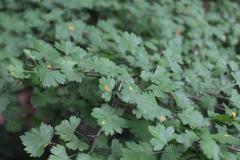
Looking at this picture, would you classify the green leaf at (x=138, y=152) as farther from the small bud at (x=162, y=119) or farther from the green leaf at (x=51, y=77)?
the green leaf at (x=51, y=77)

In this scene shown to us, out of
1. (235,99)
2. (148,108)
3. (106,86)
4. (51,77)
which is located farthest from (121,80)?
(235,99)

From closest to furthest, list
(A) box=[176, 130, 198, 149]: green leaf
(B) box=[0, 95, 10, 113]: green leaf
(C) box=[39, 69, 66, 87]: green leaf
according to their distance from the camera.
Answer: (A) box=[176, 130, 198, 149]: green leaf
(C) box=[39, 69, 66, 87]: green leaf
(B) box=[0, 95, 10, 113]: green leaf

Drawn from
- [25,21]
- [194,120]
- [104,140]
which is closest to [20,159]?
[25,21]

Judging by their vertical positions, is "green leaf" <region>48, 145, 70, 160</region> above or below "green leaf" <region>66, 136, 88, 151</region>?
below

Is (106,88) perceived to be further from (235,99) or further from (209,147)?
(235,99)

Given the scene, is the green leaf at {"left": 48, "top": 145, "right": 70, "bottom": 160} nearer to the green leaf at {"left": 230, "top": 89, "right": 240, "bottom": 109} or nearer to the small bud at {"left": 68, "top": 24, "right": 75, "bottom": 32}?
the green leaf at {"left": 230, "top": 89, "right": 240, "bottom": 109}

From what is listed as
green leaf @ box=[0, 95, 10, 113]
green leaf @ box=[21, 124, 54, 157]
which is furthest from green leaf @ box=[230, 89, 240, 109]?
green leaf @ box=[0, 95, 10, 113]

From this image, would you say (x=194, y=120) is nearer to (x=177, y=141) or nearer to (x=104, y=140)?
(x=177, y=141)
